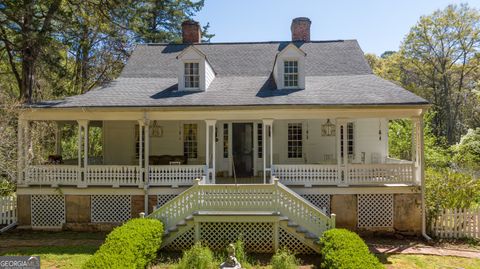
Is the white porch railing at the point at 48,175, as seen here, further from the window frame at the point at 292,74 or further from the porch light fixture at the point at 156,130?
the window frame at the point at 292,74

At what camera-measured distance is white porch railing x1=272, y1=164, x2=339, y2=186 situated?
12055 mm

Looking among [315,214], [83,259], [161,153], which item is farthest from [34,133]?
[315,214]

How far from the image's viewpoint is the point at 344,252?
788 cm

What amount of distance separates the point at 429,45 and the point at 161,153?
101ft

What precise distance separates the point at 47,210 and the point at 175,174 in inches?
196

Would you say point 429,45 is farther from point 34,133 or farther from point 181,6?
point 34,133

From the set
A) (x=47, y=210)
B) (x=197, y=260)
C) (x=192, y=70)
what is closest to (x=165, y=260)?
(x=197, y=260)

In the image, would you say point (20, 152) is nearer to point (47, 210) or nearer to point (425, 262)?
point (47, 210)

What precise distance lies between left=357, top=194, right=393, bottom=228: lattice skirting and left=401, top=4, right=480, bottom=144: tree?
84.0ft

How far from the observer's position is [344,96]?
1226 centimetres

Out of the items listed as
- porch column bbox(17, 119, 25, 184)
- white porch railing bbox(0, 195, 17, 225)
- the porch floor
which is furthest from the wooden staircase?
white porch railing bbox(0, 195, 17, 225)

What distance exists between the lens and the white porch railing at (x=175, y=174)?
12211 mm

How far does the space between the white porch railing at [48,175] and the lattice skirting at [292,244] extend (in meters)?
7.70

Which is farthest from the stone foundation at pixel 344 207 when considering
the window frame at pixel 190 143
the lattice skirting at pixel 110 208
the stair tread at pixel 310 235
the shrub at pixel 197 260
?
the lattice skirting at pixel 110 208
